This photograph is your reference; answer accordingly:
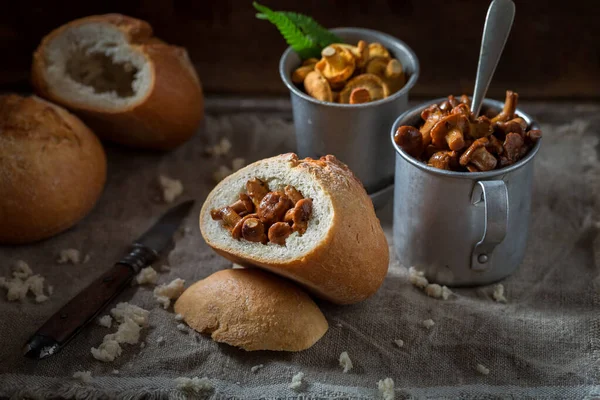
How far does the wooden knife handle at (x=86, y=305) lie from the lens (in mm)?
1499

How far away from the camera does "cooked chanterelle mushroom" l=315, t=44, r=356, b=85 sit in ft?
6.11

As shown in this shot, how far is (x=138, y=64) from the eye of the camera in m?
2.08

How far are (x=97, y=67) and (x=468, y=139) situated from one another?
120 cm

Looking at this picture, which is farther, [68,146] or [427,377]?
[68,146]

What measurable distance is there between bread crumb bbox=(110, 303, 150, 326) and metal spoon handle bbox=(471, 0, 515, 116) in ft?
3.02

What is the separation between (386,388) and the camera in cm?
139

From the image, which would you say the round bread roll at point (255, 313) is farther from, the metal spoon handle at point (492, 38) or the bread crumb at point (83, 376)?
the metal spoon handle at point (492, 38)

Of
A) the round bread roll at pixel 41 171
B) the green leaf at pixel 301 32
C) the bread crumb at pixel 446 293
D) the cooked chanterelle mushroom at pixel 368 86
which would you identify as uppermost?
the green leaf at pixel 301 32

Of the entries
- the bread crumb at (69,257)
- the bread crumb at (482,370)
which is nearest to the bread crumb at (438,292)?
the bread crumb at (482,370)

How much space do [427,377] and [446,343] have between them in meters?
0.11

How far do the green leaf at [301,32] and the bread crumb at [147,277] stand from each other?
2.46 ft

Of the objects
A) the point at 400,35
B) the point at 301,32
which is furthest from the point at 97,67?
the point at 400,35

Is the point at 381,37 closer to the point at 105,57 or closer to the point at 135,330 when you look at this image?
the point at 105,57

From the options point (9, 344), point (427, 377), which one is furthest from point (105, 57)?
point (427, 377)
